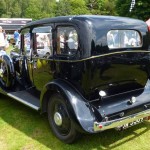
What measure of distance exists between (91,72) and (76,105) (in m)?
0.54

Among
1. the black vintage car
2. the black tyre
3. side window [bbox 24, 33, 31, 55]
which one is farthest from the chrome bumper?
side window [bbox 24, 33, 31, 55]

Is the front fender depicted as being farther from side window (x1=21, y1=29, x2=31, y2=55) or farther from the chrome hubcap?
side window (x1=21, y1=29, x2=31, y2=55)

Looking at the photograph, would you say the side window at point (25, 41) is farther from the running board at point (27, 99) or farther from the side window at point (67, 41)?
the side window at point (67, 41)

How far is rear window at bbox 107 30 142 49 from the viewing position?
15.5 feet

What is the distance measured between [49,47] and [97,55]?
3.58ft

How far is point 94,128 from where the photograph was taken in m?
4.16

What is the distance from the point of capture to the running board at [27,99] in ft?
17.3

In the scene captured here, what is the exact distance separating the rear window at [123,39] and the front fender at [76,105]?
93 cm

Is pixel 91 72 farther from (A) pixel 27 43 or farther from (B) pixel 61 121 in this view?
(A) pixel 27 43

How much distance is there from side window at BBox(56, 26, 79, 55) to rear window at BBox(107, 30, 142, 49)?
0.53m

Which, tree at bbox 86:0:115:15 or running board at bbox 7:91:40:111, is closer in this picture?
running board at bbox 7:91:40:111

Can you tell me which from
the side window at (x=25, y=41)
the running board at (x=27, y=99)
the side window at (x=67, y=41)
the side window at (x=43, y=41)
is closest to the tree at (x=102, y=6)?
the side window at (x=25, y=41)

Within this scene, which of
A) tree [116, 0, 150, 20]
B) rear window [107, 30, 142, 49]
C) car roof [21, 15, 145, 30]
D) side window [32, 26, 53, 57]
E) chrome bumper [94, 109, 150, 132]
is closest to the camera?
chrome bumper [94, 109, 150, 132]

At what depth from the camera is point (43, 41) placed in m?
5.42
